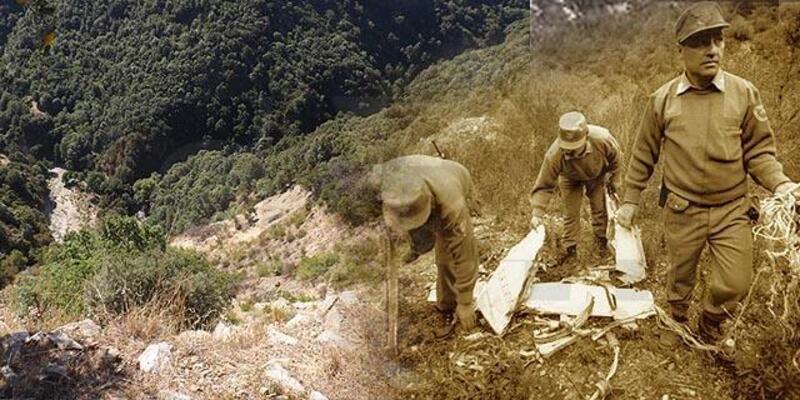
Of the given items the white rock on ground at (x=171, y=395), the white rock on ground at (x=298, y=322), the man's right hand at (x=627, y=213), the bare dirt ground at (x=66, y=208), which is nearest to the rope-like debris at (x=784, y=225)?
the man's right hand at (x=627, y=213)

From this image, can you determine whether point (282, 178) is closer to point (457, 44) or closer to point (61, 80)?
point (457, 44)

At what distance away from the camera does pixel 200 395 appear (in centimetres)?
369

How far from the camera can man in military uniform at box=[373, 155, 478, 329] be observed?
2.31 metres

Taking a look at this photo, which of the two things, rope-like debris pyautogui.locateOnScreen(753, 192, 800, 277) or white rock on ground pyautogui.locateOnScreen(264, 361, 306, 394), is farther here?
white rock on ground pyautogui.locateOnScreen(264, 361, 306, 394)

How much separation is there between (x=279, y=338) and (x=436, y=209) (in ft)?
7.39

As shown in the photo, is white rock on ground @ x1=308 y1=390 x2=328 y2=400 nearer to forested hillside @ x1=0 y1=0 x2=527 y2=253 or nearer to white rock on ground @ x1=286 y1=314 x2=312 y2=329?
white rock on ground @ x1=286 y1=314 x2=312 y2=329

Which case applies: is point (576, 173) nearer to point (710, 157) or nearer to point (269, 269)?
point (710, 157)

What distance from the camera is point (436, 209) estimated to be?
2.54 m

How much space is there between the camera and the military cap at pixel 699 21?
2.62 m

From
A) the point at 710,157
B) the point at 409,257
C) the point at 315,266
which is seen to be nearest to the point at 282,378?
the point at 409,257

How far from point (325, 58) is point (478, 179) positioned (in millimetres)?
42130

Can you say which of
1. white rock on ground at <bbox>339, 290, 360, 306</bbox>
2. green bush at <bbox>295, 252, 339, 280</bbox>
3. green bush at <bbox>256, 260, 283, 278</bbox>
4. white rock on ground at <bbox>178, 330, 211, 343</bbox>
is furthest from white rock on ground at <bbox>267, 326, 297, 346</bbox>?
green bush at <bbox>256, 260, 283, 278</bbox>

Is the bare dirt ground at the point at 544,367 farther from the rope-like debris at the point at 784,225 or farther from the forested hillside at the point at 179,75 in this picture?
the forested hillside at the point at 179,75

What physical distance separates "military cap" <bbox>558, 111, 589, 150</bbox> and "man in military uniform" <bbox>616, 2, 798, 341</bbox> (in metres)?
0.46
